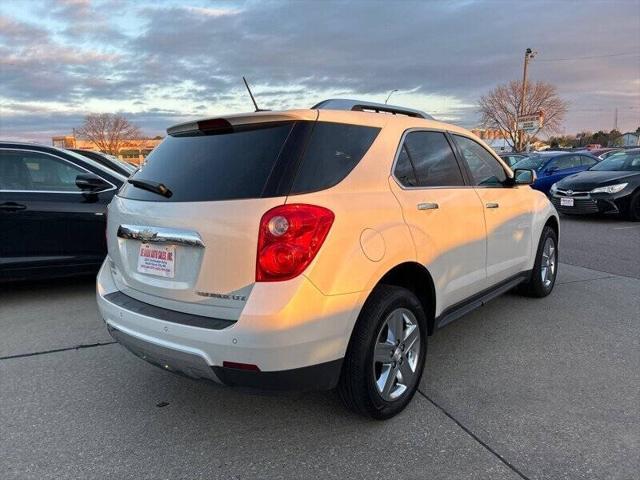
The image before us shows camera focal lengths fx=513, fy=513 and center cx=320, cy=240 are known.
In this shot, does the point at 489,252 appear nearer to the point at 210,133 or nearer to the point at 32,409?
the point at 210,133

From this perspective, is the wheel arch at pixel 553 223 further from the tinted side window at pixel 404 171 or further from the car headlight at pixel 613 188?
the car headlight at pixel 613 188

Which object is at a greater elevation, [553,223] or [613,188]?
[553,223]

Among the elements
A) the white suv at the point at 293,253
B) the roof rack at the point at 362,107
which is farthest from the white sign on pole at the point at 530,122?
the white suv at the point at 293,253

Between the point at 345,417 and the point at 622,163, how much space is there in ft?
37.5

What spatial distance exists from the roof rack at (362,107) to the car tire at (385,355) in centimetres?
112

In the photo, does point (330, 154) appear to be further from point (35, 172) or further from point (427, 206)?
point (35, 172)

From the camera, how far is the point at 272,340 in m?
2.29

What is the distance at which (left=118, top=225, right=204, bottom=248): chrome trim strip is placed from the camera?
253 centimetres

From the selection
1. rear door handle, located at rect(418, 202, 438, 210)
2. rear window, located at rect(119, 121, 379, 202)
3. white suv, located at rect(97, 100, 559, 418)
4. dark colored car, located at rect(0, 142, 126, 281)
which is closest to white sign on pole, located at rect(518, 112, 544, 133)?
dark colored car, located at rect(0, 142, 126, 281)

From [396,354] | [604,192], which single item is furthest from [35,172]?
[604,192]

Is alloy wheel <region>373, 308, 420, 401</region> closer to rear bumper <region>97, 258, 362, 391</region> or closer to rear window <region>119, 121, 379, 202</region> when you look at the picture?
rear bumper <region>97, 258, 362, 391</region>

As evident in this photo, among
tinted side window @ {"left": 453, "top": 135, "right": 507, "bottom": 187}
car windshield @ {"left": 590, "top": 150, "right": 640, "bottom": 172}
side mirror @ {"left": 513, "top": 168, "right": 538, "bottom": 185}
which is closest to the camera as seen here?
tinted side window @ {"left": 453, "top": 135, "right": 507, "bottom": 187}

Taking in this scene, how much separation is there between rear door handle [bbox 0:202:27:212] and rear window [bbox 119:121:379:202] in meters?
2.98

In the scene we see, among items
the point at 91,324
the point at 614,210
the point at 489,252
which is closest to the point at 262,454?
the point at 489,252
